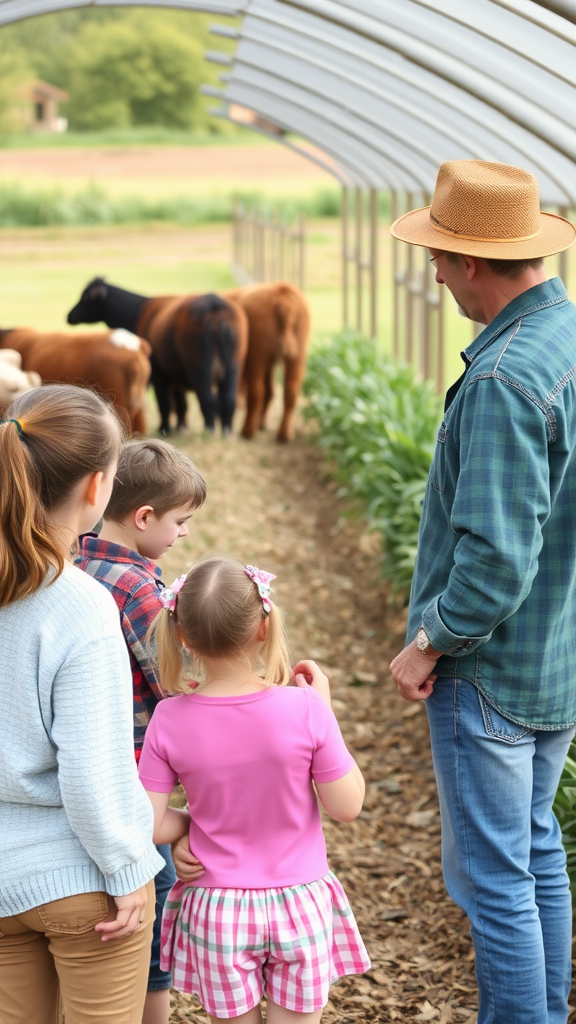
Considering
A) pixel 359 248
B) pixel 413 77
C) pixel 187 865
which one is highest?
pixel 413 77

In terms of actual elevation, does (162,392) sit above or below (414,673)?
below

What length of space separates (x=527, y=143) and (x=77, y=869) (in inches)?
202

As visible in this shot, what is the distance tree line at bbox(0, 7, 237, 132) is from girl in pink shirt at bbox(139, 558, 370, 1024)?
54.2 m

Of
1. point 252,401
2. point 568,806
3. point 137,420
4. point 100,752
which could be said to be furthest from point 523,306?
point 252,401

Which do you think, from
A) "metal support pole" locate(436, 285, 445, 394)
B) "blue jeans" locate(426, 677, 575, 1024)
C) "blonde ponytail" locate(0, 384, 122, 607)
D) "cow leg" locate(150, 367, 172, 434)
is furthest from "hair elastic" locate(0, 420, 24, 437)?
"cow leg" locate(150, 367, 172, 434)

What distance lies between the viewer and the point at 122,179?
144ft

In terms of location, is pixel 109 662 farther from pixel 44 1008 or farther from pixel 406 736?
pixel 406 736

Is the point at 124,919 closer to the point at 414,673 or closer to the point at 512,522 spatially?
the point at 414,673

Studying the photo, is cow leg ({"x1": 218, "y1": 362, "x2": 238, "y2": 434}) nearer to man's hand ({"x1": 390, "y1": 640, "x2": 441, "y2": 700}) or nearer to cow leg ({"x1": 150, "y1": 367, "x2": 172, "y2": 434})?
cow leg ({"x1": 150, "y1": 367, "x2": 172, "y2": 434})

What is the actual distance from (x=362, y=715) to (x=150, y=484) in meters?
3.08

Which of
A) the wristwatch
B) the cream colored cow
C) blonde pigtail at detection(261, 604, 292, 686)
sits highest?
blonde pigtail at detection(261, 604, 292, 686)

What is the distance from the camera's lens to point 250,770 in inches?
82.6

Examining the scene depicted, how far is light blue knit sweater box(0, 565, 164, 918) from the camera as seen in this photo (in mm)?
1802

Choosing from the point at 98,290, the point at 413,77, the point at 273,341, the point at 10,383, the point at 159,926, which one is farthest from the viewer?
the point at 273,341
